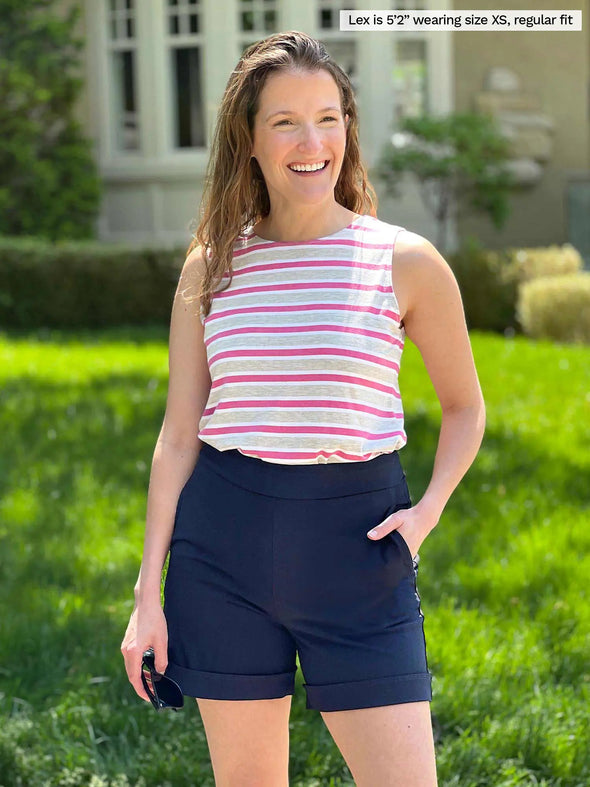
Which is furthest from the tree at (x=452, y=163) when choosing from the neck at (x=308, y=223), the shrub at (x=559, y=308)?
the neck at (x=308, y=223)

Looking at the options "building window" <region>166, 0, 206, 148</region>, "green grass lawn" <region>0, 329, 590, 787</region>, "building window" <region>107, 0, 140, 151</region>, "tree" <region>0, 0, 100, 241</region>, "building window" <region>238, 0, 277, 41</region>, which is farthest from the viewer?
"building window" <region>107, 0, 140, 151</region>

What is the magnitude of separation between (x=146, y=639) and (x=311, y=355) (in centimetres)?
57

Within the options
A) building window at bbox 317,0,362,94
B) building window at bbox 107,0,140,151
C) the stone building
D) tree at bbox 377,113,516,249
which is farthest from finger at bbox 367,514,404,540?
building window at bbox 107,0,140,151

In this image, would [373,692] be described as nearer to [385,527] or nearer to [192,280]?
[385,527]

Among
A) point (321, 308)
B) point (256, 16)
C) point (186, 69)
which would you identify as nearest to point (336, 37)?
point (256, 16)

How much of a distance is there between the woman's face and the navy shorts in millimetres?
482

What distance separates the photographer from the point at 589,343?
29.9 ft

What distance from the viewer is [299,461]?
73.9 inches

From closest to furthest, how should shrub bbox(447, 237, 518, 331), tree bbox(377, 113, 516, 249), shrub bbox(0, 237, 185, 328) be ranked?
shrub bbox(447, 237, 518, 331) < shrub bbox(0, 237, 185, 328) < tree bbox(377, 113, 516, 249)

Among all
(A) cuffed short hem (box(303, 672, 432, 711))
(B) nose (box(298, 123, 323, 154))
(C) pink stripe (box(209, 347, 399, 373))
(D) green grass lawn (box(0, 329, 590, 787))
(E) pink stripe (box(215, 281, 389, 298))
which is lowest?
(D) green grass lawn (box(0, 329, 590, 787))

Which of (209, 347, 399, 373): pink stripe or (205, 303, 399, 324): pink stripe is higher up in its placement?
(205, 303, 399, 324): pink stripe

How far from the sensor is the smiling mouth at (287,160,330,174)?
199 centimetres

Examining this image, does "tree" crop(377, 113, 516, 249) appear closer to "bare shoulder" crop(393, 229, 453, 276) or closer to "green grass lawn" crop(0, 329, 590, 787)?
"green grass lawn" crop(0, 329, 590, 787)

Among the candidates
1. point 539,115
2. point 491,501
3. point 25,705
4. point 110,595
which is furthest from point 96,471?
point 539,115
